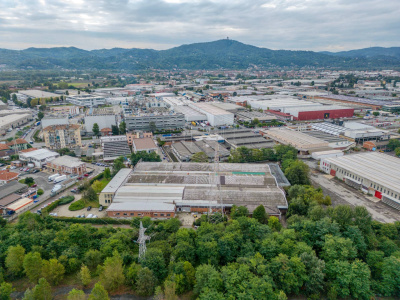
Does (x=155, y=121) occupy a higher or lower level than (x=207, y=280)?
higher

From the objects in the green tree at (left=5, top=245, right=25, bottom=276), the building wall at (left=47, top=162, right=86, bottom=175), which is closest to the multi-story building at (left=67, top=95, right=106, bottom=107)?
the building wall at (left=47, top=162, right=86, bottom=175)

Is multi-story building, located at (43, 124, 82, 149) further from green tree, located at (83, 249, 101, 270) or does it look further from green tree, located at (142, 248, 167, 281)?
green tree, located at (142, 248, 167, 281)

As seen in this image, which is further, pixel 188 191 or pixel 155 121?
pixel 155 121

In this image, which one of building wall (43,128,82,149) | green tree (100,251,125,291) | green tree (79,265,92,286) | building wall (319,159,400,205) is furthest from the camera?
building wall (43,128,82,149)

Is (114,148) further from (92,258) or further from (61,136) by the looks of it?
(92,258)

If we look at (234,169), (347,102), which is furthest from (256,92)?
(234,169)

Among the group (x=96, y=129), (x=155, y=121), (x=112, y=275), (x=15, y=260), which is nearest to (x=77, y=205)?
(x=15, y=260)
